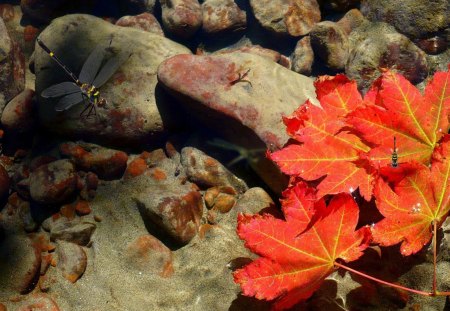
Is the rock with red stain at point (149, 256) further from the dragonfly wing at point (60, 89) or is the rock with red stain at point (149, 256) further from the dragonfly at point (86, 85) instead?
the dragonfly wing at point (60, 89)

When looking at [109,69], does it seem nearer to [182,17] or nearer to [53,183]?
[182,17]

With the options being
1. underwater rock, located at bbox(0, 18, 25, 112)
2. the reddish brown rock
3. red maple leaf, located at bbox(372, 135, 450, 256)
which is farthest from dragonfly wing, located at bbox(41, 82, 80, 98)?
red maple leaf, located at bbox(372, 135, 450, 256)

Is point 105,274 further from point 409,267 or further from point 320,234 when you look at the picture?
point 409,267

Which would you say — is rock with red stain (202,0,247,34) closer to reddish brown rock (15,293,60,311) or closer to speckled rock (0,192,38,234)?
speckled rock (0,192,38,234)

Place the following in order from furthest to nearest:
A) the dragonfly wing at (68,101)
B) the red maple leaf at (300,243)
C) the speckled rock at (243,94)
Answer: the dragonfly wing at (68,101) < the speckled rock at (243,94) < the red maple leaf at (300,243)

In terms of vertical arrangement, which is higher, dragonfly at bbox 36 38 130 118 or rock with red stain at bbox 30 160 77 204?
dragonfly at bbox 36 38 130 118

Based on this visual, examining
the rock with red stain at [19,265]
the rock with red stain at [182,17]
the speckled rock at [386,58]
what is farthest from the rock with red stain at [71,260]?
the speckled rock at [386,58]
